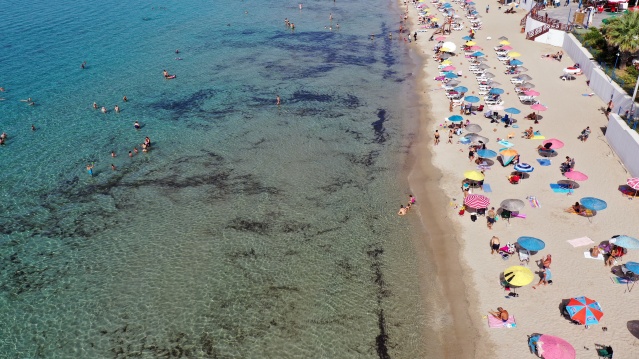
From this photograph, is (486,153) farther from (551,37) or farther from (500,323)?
(551,37)

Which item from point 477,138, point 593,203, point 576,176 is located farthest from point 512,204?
point 477,138

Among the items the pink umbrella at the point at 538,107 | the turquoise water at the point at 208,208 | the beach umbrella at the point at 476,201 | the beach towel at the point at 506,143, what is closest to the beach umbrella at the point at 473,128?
the beach towel at the point at 506,143

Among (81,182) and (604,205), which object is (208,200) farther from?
(604,205)

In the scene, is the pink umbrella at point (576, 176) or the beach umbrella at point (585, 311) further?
the pink umbrella at point (576, 176)

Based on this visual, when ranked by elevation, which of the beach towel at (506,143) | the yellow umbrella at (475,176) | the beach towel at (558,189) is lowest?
the beach towel at (558,189)

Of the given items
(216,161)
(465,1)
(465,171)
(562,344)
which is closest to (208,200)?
(216,161)

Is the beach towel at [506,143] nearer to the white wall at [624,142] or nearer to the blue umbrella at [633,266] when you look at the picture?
the white wall at [624,142]
